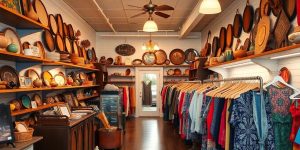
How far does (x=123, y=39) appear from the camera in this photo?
11367 millimetres

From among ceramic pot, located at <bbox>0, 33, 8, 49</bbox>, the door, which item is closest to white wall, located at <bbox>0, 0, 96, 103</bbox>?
ceramic pot, located at <bbox>0, 33, 8, 49</bbox>

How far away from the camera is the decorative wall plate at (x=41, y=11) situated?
5031 millimetres

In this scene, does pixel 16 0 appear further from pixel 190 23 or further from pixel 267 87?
pixel 190 23

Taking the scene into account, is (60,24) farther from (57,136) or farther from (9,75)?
(57,136)

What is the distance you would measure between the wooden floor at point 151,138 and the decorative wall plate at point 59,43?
2.63 m

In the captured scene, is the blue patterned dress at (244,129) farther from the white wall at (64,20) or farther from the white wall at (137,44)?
the white wall at (137,44)

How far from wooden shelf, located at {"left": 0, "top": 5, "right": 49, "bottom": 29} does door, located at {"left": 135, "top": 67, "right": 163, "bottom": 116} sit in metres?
7.37

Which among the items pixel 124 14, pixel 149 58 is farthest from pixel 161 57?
pixel 124 14

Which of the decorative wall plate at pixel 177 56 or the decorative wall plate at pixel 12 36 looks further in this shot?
the decorative wall plate at pixel 177 56

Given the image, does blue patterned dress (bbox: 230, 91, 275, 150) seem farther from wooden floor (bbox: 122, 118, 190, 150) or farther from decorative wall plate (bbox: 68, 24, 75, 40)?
decorative wall plate (bbox: 68, 24, 75, 40)

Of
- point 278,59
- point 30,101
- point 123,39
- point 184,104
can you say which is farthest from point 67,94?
point 123,39

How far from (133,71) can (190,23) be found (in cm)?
400

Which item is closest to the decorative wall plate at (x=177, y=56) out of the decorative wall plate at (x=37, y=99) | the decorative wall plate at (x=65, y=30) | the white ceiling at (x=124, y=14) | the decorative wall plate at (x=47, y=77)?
the white ceiling at (x=124, y=14)

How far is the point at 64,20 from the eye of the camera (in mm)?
7012
